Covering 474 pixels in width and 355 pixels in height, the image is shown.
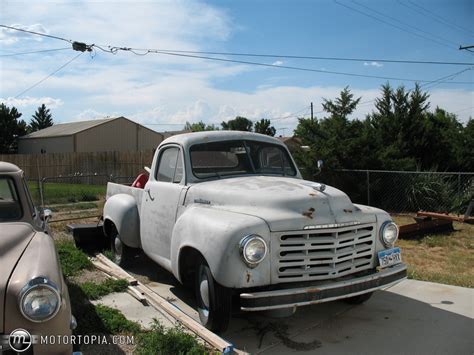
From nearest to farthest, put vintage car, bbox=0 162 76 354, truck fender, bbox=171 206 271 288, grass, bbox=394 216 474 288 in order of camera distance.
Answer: vintage car, bbox=0 162 76 354, truck fender, bbox=171 206 271 288, grass, bbox=394 216 474 288

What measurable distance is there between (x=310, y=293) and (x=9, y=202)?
2897mm

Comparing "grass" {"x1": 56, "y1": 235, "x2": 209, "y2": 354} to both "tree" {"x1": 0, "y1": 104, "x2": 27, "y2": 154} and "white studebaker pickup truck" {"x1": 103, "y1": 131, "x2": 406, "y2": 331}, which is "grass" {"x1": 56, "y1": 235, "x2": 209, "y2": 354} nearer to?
"white studebaker pickup truck" {"x1": 103, "y1": 131, "x2": 406, "y2": 331}

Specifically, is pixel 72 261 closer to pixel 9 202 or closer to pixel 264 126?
pixel 9 202

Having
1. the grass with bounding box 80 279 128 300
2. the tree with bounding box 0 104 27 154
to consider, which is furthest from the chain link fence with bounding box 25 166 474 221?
the tree with bounding box 0 104 27 154

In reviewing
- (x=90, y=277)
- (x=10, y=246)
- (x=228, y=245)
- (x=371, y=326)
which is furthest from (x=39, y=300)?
(x=90, y=277)

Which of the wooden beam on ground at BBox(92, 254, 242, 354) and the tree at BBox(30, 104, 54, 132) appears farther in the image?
the tree at BBox(30, 104, 54, 132)

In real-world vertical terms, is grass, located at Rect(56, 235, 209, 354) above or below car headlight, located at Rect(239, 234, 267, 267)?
below

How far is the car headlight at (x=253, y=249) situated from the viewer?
3.80 meters

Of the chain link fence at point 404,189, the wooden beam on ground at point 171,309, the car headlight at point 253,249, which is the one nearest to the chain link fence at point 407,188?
the chain link fence at point 404,189

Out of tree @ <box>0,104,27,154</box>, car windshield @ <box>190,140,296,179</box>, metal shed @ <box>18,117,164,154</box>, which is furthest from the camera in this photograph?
tree @ <box>0,104,27,154</box>

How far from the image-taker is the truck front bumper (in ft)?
12.3

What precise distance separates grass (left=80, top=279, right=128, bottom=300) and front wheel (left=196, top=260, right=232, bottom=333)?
5.09 ft

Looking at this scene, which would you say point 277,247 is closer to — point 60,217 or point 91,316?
point 91,316

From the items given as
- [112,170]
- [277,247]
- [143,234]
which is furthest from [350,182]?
[112,170]
